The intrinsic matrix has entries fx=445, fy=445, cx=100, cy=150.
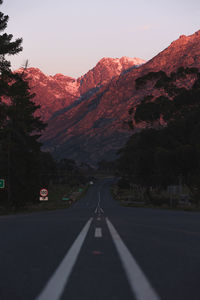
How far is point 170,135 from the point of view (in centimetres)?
6128

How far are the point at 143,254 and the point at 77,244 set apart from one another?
188 centimetres

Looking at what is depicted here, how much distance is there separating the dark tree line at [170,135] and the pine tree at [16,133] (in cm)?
1612

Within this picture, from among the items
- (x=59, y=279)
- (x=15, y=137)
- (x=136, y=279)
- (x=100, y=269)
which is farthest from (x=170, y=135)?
(x=59, y=279)

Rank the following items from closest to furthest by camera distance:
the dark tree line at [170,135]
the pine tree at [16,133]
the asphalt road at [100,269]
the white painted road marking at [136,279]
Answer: the white painted road marking at [136,279] < the asphalt road at [100,269] < the pine tree at [16,133] < the dark tree line at [170,135]

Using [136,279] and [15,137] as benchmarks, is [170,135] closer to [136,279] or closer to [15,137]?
[15,137]

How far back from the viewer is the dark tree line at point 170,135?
53.4m

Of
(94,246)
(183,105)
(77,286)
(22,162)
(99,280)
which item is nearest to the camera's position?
(77,286)

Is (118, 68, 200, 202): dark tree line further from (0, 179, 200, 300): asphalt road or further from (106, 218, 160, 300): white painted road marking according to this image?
(106, 218, 160, 300): white painted road marking

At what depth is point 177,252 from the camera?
782 cm

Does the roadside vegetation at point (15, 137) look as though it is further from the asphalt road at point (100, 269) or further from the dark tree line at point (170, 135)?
the asphalt road at point (100, 269)

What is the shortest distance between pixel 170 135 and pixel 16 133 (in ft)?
70.0

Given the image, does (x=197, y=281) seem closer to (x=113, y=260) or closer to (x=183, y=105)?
(x=113, y=260)

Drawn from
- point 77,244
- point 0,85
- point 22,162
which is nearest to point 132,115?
point 22,162

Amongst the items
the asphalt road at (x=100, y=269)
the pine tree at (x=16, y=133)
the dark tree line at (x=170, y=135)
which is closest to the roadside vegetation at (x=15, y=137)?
the pine tree at (x=16, y=133)
